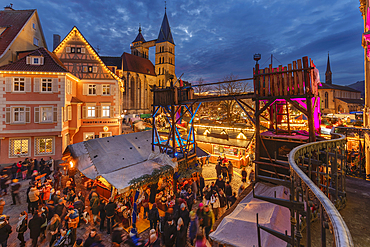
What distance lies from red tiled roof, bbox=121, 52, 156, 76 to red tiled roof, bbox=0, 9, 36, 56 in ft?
118

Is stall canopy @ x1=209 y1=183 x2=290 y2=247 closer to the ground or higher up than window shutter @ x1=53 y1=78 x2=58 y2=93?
closer to the ground

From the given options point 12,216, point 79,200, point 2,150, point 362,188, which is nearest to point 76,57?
point 2,150

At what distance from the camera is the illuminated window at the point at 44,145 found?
1789 cm

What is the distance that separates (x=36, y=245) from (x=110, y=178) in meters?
3.54

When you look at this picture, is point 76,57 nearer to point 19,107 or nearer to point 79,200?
point 19,107

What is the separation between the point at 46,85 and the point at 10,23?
11.9m

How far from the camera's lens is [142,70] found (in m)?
65.2

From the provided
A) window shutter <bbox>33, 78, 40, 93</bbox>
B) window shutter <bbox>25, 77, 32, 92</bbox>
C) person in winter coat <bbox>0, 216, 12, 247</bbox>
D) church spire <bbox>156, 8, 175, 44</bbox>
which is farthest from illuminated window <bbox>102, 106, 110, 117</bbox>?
church spire <bbox>156, 8, 175, 44</bbox>

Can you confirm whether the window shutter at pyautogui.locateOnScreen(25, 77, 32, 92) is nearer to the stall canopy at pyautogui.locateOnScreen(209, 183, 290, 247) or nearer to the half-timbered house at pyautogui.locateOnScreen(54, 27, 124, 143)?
the half-timbered house at pyautogui.locateOnScreen(54, 27, 124, 143)

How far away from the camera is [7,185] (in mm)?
12906

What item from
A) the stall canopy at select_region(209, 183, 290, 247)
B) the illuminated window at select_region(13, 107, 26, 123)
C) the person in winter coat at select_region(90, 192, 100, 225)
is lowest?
the person in winter coat at select_region(90, 192, 100, 225)

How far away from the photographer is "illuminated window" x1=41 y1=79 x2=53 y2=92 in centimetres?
1786

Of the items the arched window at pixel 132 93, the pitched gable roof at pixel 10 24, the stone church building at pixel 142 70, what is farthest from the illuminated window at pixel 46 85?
the arched window at pixel 132 93

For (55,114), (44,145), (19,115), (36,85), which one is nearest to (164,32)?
(36,85)
